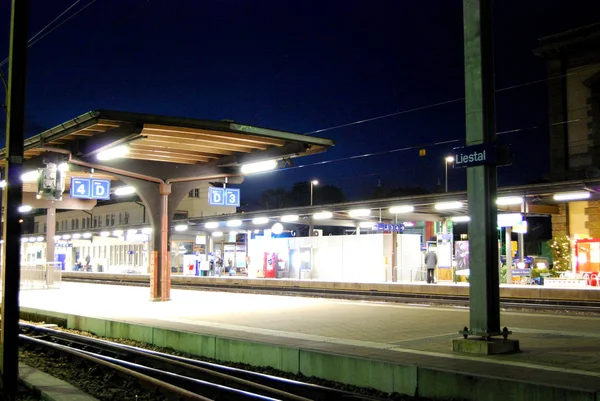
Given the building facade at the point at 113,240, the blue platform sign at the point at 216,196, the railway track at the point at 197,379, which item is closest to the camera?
the railway track at the point at 197,379

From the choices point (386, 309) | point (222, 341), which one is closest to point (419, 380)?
point (222, 341)

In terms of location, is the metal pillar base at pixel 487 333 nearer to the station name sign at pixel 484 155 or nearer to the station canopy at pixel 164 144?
A: the station name sign at pixel 484 155

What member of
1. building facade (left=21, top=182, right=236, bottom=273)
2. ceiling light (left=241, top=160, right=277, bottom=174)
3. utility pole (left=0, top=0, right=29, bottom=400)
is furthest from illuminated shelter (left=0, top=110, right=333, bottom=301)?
building facade (left=21, top=182, right=236, bottom=273)

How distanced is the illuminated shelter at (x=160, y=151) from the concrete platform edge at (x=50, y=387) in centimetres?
665

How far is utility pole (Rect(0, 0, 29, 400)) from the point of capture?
7320 millimetres

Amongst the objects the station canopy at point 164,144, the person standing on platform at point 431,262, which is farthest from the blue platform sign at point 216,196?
the person standing on platform at point 431,262

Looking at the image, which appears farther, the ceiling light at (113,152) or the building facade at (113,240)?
the building facade at (113,240)

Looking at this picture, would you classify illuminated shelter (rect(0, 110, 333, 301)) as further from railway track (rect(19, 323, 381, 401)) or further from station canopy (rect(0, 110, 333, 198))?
railway track (rect(19, 323, 381, 401))

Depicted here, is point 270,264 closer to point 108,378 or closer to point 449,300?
point 449,300

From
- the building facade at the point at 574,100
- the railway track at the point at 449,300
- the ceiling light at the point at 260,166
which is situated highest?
the building facade at the point at 574,100

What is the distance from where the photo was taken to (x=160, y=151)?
1822cm

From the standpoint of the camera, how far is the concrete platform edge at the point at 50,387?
7375mm

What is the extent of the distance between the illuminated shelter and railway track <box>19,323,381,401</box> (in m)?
5.17

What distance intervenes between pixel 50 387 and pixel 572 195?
1864 cm
